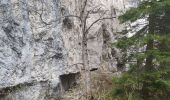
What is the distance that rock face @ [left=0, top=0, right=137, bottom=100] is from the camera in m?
10.7

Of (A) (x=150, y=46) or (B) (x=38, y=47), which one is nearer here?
(A) (x=150, y=46)

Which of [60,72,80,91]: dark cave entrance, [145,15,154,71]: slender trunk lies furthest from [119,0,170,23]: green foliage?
[60,72,80,91]: dark cave entrance

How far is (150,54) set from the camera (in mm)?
9977

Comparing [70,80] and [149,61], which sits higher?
[149,61]

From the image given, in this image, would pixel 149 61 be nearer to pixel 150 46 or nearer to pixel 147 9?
pixel 150 46

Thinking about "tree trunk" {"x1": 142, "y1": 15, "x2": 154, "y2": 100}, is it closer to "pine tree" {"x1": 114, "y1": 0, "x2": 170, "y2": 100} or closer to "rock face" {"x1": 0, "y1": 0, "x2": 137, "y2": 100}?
"pine tree" {"x1": 114, "y1": 0, "x2": 170, "y2": 100}

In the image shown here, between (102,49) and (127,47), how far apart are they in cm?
567

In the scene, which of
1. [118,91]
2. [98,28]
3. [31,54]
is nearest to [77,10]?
[98,28]

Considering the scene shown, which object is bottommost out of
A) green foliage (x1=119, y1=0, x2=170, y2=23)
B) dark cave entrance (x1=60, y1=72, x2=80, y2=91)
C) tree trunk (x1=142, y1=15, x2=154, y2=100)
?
dark cave entrance (x1=60, y1=72, x2=80, y2=91)

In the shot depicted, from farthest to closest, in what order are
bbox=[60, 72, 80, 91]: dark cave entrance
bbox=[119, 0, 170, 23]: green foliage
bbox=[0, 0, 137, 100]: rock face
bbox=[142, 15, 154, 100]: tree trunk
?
bbox=[60, 72, 80, 91]: dark cave entrance → bbox=[0, 0, 137, 100]: rock face → bbox=[142, 15, 154, 100]: tree trunk → bbox=[119, 0, 170, 23]: green foliage

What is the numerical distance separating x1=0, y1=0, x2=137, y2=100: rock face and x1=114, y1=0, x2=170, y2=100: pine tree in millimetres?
2725

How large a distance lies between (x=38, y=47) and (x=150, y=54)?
4.00 m

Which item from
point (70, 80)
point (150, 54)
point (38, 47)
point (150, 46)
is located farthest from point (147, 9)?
point (70, 80)

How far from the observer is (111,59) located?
16.7 metres
